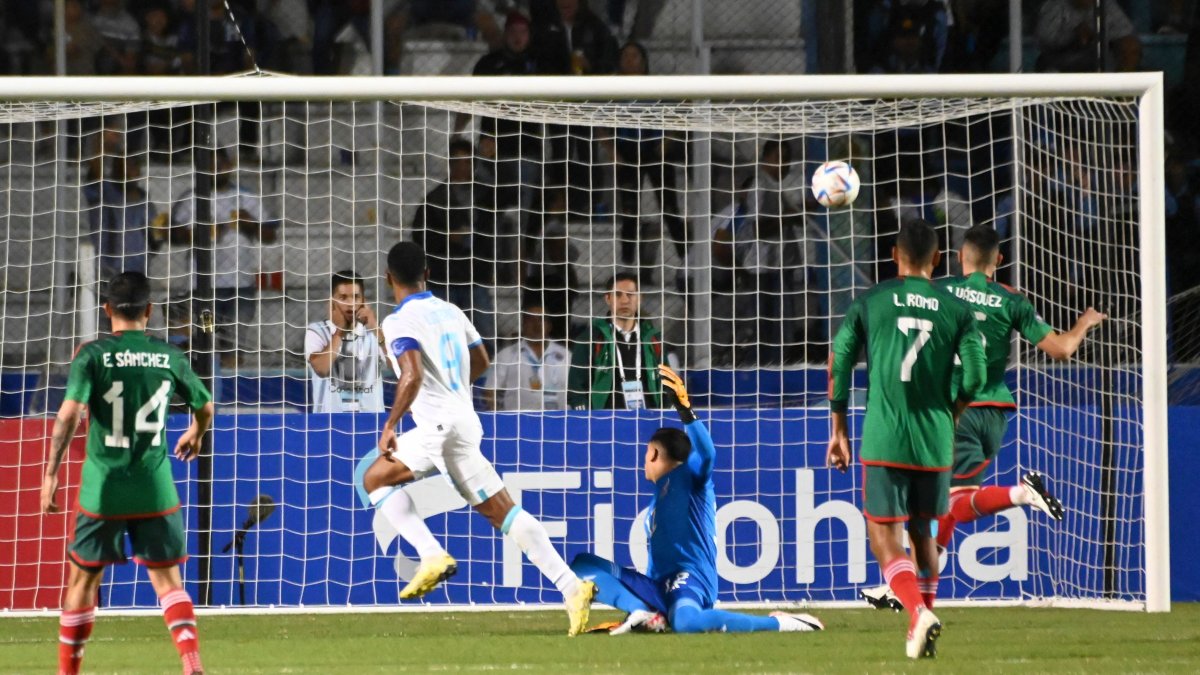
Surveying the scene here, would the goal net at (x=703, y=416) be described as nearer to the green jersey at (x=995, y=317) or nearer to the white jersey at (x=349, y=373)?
the white jersey at (x=349, y=373)

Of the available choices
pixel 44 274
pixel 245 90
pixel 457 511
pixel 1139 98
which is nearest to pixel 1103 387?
pixel 1139 98

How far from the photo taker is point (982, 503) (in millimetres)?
8906

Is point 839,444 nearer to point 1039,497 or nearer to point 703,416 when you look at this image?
point 1039,497

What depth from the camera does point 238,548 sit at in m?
9.84

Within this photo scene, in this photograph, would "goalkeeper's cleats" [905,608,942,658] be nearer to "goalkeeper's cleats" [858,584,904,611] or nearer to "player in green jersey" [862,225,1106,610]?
"player in green jersey" [862,225,1106,610]

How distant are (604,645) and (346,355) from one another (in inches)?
133

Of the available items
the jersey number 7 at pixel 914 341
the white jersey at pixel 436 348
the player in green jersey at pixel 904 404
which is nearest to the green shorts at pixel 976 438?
the player in green jersey at pixel 904 404

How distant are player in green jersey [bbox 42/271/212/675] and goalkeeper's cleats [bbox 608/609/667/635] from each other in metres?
2.43

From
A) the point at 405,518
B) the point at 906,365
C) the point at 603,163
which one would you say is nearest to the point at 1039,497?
the point at 906,365

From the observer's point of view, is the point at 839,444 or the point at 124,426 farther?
the point at 839,444

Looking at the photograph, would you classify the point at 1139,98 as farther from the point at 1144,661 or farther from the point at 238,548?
the point at 238,548

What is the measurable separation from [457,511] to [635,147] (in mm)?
3307

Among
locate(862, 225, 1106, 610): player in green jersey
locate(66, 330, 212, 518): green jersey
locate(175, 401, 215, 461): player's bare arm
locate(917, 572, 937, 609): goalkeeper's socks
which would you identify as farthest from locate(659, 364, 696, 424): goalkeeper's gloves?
locate(66, 330, 212, 518): green jersey

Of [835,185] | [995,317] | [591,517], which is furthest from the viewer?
[591,517]
